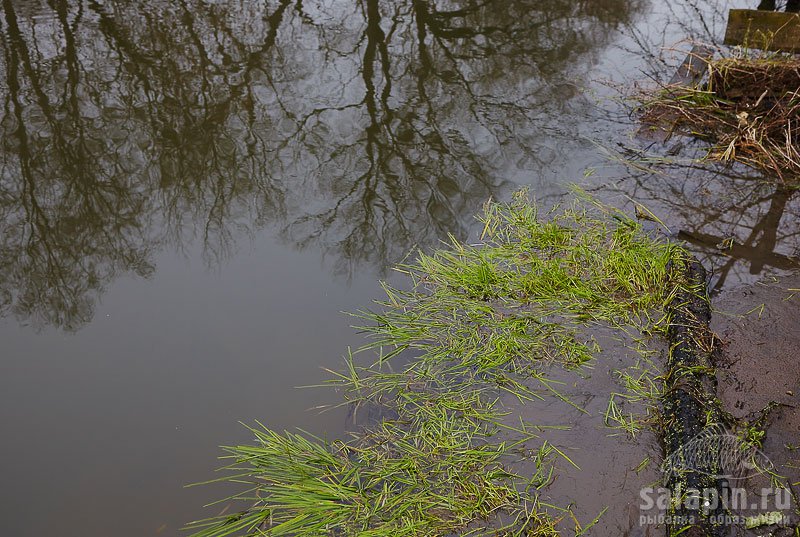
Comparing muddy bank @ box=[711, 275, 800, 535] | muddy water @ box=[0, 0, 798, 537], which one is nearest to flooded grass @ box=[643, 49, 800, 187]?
muddy water @ box=[0, 0, 798, 537]

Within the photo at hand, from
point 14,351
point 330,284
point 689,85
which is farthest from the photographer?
point 689,85

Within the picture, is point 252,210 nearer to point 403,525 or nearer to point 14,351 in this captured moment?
point 14,351

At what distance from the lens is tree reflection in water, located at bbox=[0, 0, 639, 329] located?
407cm

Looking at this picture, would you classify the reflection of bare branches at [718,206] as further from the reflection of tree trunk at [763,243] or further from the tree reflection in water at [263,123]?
the tree reflection in water at [263,123]

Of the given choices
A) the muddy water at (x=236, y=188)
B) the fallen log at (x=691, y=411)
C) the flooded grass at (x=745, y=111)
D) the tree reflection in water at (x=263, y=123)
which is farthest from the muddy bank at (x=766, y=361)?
the tree reflection in water at (x=263, y=123)

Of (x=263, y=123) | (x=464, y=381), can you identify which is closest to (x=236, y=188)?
(x=263, y=123)

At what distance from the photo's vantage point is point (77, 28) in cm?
670

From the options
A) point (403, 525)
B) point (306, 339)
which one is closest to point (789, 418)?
point (403, 525)

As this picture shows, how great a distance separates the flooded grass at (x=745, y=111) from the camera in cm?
445

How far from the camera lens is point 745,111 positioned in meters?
4.74

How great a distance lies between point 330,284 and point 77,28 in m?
5.00

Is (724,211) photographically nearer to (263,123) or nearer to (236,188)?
(236,188)

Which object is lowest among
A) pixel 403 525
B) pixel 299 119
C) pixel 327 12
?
pixel 403 525

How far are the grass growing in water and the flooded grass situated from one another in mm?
1372
